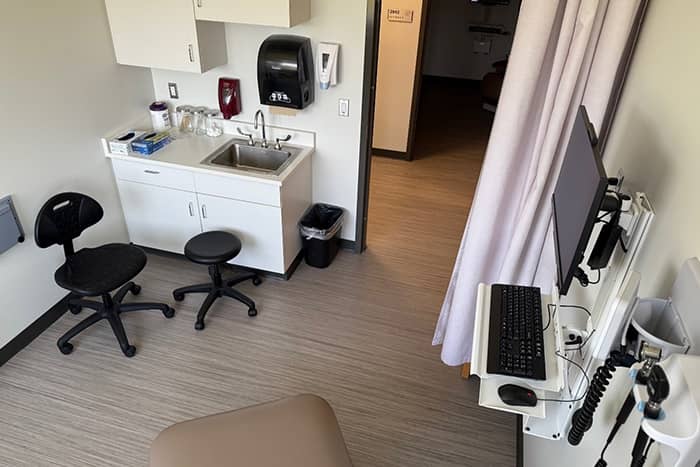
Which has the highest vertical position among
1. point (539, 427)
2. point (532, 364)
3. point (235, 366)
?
point (532, 364)

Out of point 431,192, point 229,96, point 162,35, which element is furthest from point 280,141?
point 431,192

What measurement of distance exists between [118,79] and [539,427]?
3.17 m

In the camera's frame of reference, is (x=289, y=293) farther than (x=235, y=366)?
Yes

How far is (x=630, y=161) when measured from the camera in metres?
1.71

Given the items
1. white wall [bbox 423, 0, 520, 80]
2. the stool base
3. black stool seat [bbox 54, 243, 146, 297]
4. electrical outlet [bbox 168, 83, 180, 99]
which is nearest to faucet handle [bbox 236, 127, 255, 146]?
electrical outlet [bbox 168, 83, 180, 99]

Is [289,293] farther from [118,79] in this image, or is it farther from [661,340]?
[661,340]

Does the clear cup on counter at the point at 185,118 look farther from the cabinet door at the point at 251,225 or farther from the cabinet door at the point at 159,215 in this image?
the cabinet door at the point at 251,225

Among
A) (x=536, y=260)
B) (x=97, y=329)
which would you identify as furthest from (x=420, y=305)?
(x=97, y=329)

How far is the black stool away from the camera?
9.94 feet

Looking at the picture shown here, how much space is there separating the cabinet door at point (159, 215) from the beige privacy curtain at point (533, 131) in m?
1.86

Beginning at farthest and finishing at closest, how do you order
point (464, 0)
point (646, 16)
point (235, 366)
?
point (464, 0) < point (235, 366) < point (646, 16)

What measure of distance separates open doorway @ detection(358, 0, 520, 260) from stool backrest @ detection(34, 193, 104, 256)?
1.76m

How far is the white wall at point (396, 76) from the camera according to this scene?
15.3 ft

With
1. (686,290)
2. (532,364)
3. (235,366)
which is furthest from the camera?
(235,366)
